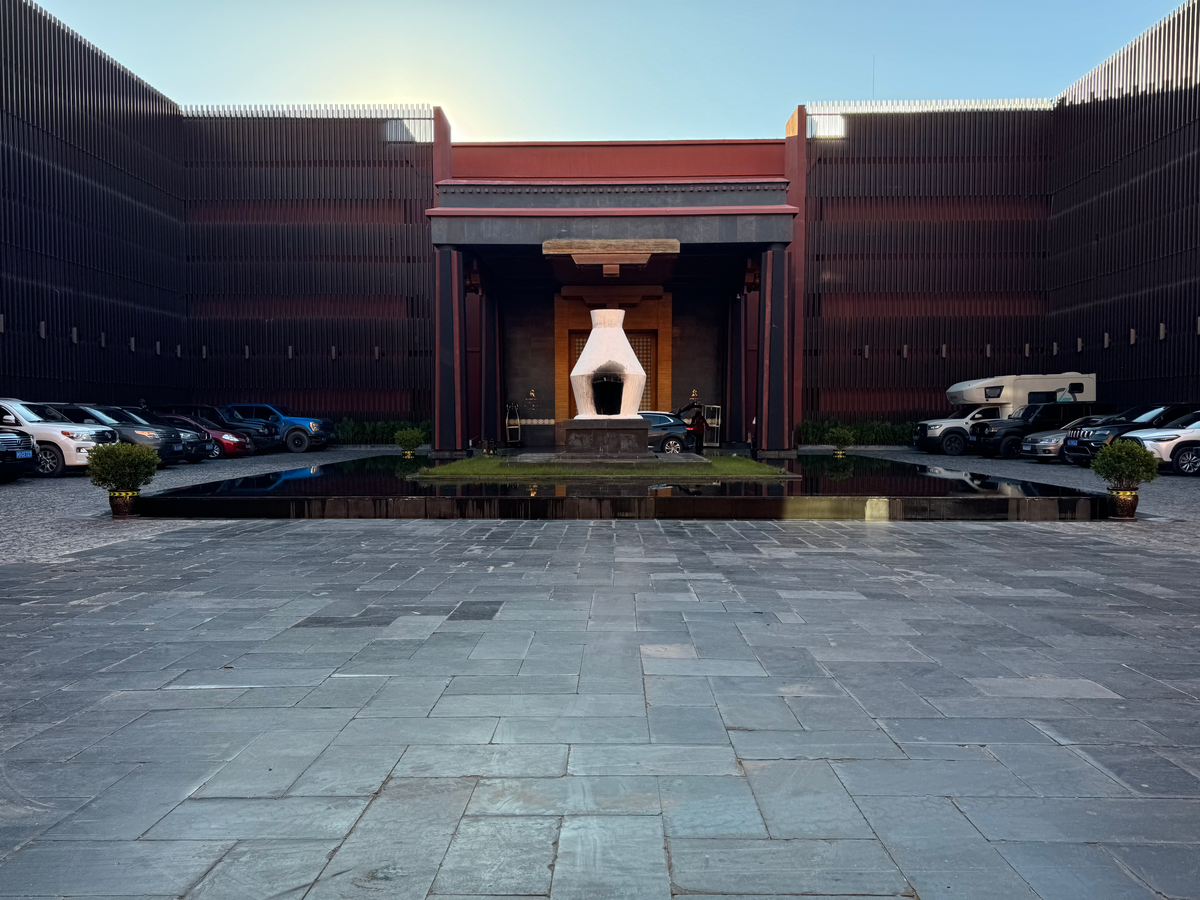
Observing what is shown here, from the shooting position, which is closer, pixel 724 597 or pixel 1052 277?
pixel 724 597

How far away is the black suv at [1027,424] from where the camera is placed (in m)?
21.5

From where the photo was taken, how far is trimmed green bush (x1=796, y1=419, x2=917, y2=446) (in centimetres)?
2914

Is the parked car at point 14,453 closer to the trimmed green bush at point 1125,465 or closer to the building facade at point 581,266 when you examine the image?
the building facade at point 581,266

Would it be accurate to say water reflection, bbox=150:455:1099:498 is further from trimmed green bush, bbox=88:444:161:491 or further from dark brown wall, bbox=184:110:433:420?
dark brown wall, bbox=184:110:433:420

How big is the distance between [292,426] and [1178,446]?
22.8 m

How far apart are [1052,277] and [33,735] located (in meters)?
31.5

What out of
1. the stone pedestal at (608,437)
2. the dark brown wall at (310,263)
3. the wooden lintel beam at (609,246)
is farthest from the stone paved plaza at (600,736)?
the dark brown wall at (310,263)

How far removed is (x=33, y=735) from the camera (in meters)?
3.50

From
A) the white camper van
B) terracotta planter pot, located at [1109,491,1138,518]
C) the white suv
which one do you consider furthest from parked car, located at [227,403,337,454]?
terracotta planter pot, located at [1109,491,1138,518]

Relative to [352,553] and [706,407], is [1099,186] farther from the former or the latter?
[352,553]

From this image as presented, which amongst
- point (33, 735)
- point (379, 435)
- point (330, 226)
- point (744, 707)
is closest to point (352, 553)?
point (33, 735)

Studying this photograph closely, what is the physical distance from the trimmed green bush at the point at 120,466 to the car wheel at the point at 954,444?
2058cm

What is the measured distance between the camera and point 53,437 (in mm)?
16328

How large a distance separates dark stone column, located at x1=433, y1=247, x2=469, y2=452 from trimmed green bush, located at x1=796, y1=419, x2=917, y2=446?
1364cm
